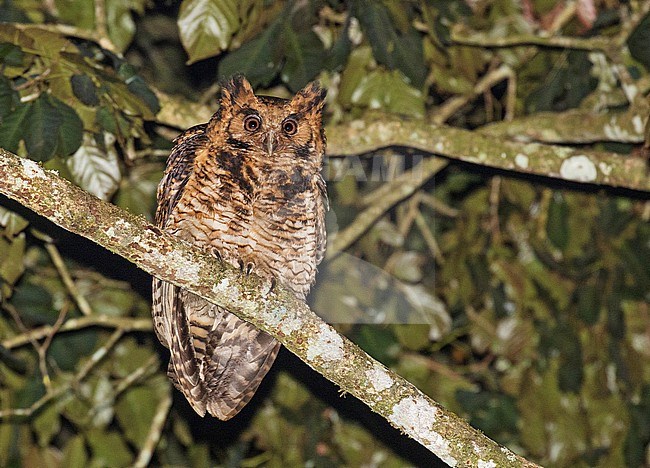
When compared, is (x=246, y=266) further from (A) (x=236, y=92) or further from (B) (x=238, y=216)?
(A) (x=236, y=92)

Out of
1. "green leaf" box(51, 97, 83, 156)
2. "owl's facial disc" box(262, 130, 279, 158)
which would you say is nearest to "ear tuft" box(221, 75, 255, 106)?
"owl's facial disc" box(262, 130, 279, 158)

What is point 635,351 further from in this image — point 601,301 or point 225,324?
point 225,324

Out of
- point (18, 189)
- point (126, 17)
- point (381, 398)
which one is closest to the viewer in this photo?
point (18, 189)

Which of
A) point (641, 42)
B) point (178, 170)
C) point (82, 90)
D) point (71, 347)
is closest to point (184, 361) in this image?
point (178, 170)

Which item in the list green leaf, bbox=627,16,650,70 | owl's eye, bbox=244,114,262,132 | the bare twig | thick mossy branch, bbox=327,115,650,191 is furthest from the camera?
the bare twig

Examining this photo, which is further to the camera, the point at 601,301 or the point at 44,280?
the point at 601,301

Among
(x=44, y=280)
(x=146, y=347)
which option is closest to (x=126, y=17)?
(x=44, y=280)

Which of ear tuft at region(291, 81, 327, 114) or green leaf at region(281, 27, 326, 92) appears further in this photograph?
green leaf at region(281, 27, 326, 92)

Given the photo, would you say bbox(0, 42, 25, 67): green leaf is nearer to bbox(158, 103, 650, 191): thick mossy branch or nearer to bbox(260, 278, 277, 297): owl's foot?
bbox(158, 103, 650, 191): thick mossy branch
